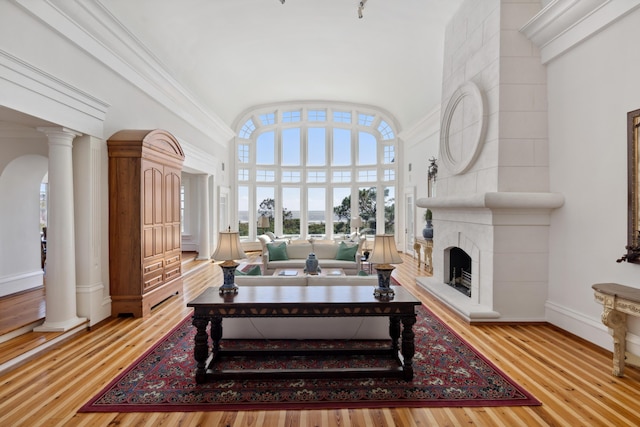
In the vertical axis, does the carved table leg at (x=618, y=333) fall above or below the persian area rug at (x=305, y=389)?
above

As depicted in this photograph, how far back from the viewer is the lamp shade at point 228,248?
121 inches

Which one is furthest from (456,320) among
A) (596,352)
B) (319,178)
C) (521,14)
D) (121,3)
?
(319,178)

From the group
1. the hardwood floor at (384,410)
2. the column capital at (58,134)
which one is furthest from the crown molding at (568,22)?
the column capital at (58,134)

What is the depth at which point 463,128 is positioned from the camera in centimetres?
505

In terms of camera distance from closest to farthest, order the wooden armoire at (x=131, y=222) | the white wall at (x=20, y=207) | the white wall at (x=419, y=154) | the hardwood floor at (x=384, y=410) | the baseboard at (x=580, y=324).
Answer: the hardwood floor at (x=384, y=410) < the baseboard at (x=580, y=324) < the wooden armoire at (x=131, y=222) < the white wall at (x=20, y=207) < the white wall at (x=419, y=154)

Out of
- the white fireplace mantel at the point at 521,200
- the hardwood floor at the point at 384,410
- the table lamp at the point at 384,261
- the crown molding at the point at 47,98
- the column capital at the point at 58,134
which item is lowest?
→ the hardwood floor at the point at 384,410

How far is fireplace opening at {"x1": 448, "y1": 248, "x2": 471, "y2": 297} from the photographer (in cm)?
545

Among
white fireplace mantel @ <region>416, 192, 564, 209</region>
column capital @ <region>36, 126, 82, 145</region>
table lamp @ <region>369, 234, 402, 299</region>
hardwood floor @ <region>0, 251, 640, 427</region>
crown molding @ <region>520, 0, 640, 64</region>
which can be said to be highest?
crown molding @ <region>520, 0, 640, 64</region>

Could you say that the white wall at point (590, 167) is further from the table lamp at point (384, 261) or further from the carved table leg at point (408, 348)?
the table lamp at point (384, 261)

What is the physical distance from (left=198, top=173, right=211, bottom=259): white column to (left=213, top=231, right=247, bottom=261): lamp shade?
622 cm

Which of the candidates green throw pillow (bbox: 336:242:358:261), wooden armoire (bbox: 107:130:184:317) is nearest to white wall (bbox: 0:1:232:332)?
wooden armoire (bbox: 107:130:184:317)

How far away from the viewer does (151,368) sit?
303cm

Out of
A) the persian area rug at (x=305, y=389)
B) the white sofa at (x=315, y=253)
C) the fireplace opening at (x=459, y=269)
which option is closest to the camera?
the persian area rug at (x=305, y=389)

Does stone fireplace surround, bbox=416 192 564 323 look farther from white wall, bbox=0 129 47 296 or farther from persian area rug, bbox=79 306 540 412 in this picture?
white wall, bbox=0 129 47 296
